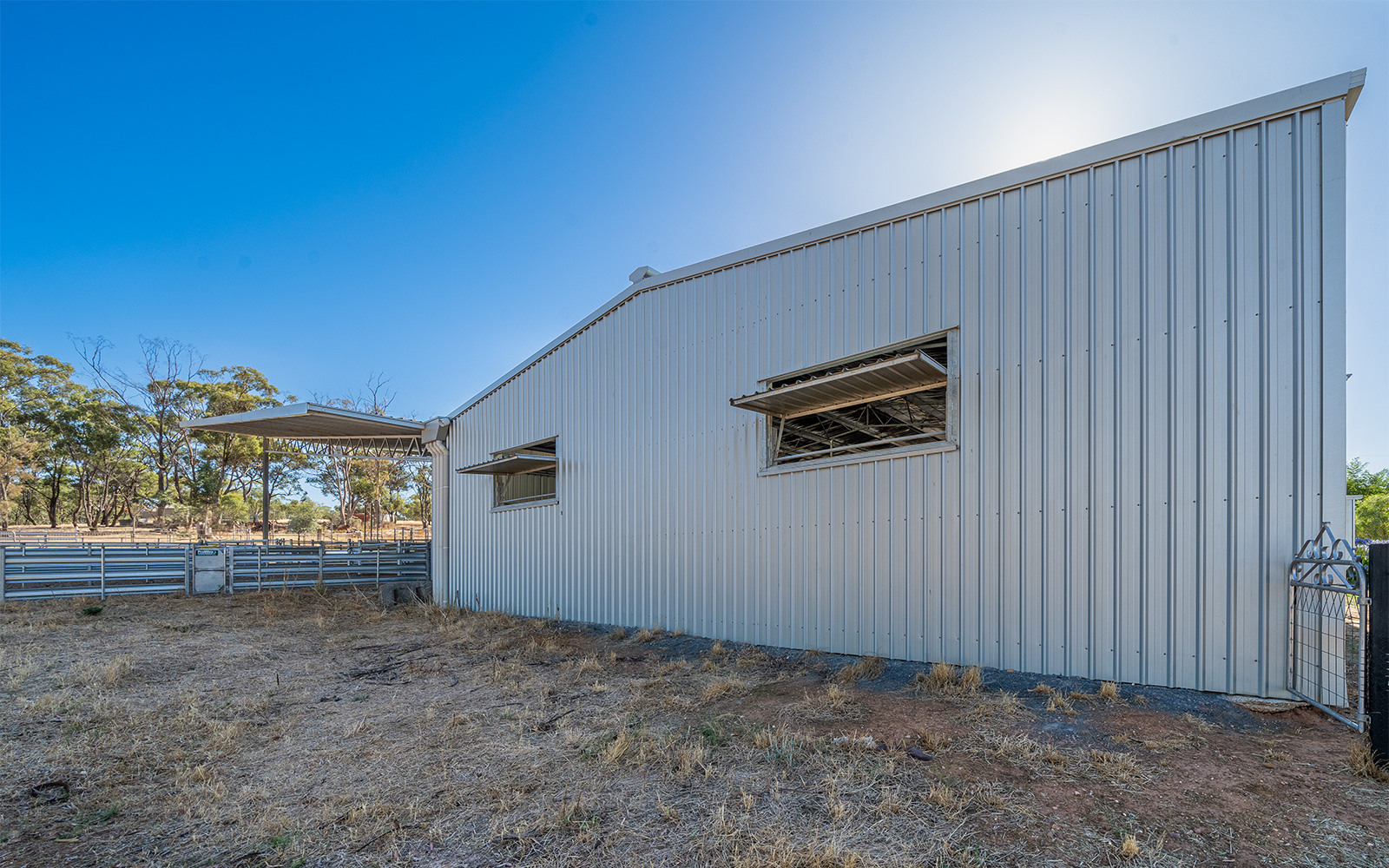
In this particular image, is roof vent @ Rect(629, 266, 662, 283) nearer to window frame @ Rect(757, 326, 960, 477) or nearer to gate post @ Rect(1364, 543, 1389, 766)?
window frame @ Rect(757, 326, 960, 477)

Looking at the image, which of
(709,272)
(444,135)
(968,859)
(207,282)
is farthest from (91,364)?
(968,859)

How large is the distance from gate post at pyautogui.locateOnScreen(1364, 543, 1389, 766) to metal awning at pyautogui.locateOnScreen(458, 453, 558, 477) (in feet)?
31.1

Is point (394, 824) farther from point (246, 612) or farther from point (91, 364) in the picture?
point (91, 364)

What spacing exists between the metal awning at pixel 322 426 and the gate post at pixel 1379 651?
13067 millimetres

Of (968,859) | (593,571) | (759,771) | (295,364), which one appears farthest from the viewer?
(295,364)

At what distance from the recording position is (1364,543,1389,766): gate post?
3094 millimetres

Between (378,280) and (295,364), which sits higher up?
(378,280)

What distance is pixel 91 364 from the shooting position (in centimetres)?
2708

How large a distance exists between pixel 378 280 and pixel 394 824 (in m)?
28.6

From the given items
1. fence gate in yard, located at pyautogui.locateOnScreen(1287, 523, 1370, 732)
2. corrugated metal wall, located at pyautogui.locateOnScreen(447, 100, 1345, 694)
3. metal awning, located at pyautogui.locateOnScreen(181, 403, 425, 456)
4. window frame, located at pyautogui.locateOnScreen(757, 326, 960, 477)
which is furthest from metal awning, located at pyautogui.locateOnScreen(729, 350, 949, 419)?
metal awning, located at pyautogui.locateOnScreen(181, 403, 425, 456)

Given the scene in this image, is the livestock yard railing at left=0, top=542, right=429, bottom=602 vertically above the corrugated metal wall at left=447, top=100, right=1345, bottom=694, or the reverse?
the corrugated metal wall at left=447, top=100, right=1345, bottom=694

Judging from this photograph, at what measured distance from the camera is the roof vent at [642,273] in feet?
29.8

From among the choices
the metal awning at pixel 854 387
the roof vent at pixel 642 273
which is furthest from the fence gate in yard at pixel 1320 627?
the roof vent at pixel 642 273

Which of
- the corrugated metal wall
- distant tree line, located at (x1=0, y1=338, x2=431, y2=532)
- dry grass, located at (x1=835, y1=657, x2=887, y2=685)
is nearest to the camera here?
the corrugated metal wall
